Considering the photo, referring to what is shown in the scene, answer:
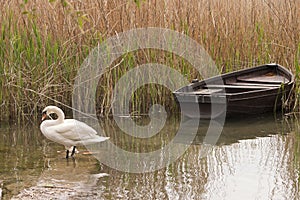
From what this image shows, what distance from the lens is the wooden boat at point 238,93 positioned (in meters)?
8.23

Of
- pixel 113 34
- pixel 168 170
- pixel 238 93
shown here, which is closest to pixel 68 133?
pixel 168 170

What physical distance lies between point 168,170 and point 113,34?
112 inches

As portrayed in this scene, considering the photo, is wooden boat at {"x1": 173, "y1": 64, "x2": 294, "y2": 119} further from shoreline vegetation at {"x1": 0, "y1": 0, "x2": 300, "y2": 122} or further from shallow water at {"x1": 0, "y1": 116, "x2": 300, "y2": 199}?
shallow water at {"x1": 0, "y1": 116, "x2": 300, "y2": 199}

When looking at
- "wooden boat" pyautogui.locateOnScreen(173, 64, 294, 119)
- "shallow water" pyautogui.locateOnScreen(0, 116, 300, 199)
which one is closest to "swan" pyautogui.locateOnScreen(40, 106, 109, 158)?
"shallow water" pyautogui.locateOnScreen(0, 116, 300, 199)

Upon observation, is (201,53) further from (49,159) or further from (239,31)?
(49,159)

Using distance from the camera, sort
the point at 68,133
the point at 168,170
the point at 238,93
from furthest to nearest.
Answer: the point at 238,93 < the point at 68,133 < the point at 168,170

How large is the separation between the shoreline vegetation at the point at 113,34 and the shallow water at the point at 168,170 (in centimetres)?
69

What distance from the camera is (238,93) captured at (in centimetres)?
832

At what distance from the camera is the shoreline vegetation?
8094mm

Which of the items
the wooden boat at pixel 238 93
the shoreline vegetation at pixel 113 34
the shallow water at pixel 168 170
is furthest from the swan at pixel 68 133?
the wooden boat at pixel 238 93

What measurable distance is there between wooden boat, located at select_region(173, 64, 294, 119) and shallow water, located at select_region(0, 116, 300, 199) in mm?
444

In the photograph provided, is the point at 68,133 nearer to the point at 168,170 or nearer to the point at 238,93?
the point at 168,170

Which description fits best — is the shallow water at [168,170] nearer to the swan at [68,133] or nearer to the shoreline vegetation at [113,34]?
the swan at [68,133]

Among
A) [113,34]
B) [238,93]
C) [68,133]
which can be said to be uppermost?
[113,34]
